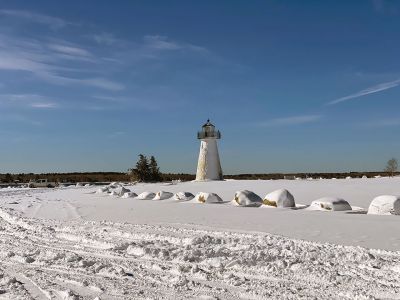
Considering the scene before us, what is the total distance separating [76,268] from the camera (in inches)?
256

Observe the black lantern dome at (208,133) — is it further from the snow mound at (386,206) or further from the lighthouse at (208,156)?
the snow mound at (386,206)

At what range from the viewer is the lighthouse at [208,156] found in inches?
1460

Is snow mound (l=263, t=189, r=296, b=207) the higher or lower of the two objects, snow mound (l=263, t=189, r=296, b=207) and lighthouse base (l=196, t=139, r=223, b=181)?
the lower

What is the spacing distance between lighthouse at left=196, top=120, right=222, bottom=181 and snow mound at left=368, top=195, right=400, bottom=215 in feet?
82.7

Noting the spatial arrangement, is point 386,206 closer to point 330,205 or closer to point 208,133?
point 330,205

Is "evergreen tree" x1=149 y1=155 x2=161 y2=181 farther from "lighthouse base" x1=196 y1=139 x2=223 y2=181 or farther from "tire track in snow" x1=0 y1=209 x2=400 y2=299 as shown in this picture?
"tire track in snow" x1=0 y1=209 x2=400 y2=299

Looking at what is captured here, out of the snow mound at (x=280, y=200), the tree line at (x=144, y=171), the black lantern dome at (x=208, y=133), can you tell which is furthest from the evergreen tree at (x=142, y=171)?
the snow mound at (x=280, y=200)

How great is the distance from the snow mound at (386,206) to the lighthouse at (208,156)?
25.2 m

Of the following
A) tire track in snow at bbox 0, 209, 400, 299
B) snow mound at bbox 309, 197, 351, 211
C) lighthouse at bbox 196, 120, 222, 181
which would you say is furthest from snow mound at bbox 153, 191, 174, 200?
lighthouse at bbox 196, 120, 222, 181

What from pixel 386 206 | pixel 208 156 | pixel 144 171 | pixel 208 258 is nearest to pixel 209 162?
pixel 208 156

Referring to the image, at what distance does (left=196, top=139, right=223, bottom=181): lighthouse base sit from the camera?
37062 mm

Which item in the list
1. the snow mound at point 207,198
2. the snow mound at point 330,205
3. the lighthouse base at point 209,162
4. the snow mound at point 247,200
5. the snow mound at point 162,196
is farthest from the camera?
the lighthouse base at point 209,162

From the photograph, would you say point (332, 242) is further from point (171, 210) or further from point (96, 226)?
point (171, 210)

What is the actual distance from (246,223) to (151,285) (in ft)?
18.2
